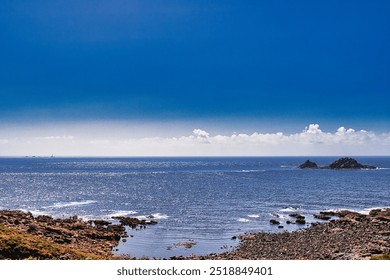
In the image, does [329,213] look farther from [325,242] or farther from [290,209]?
[325,242]

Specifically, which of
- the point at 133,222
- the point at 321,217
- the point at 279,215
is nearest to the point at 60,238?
the point at 133,222

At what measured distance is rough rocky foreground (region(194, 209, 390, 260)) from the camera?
34.9 metres

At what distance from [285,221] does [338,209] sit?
18306 millimetres

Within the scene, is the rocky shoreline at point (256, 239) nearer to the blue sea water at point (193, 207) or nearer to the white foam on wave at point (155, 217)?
the blue sea water at point (193, 207)

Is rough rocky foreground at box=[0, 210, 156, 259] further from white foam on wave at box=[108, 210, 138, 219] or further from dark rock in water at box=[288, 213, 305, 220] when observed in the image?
dark rock in water at box=[288, 213, 305, 220]

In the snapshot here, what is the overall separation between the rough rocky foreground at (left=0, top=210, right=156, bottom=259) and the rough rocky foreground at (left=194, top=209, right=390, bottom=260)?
14.8m

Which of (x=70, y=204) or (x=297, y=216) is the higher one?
(x=297, y=216)

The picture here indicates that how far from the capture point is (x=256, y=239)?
45250 millimetres

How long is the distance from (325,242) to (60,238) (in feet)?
111

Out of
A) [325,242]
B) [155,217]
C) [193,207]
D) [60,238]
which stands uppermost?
[60,238]

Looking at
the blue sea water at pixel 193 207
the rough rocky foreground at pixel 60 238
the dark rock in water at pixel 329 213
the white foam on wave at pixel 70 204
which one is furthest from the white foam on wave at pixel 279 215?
the white foam on wave at pixel 70 204

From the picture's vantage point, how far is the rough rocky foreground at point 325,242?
115 ft
